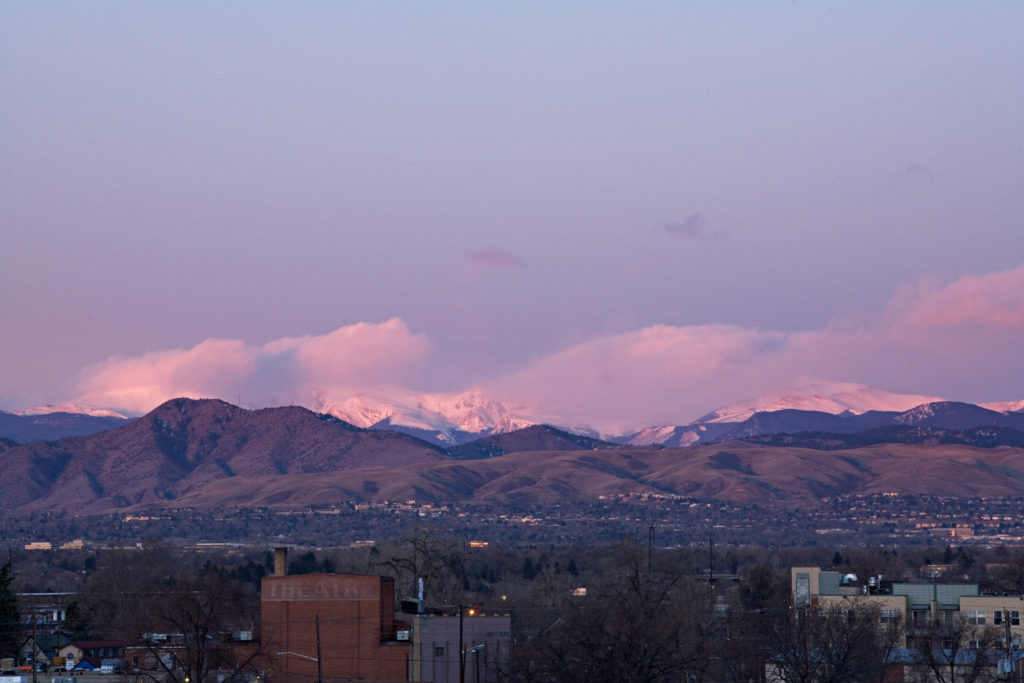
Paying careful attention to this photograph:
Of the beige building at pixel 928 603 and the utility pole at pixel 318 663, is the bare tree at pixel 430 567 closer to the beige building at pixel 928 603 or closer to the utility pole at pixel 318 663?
the beige building at pixel 928 603

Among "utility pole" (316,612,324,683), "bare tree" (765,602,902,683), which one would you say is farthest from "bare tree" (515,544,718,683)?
"utility pole" (316,612,324,683)

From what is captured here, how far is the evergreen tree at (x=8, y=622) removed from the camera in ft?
399

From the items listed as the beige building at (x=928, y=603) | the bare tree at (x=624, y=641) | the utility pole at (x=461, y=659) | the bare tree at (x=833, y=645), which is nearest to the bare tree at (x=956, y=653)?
the beige building at (x=928, y=603)

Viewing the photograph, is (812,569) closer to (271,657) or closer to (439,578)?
(439,578)

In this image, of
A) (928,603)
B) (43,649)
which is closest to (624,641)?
(43,649)

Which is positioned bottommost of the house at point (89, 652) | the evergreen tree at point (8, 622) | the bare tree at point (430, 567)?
the house at point (89, 652)

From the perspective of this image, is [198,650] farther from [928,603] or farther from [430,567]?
[430,567]

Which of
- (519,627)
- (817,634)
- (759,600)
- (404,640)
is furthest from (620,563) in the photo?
(404,640)

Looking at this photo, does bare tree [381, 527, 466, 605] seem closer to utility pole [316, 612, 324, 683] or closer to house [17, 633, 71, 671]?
house [17, 633, 71, 671]

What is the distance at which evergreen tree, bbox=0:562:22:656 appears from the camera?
12162 cm

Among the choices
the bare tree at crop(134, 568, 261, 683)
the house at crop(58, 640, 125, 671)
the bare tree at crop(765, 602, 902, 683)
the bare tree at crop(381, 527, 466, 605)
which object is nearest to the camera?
the bare tree at crop(134, 568, 261, 683)

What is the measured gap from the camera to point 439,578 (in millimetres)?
158750

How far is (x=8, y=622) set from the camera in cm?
12594

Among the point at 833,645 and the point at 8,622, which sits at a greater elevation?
the point at 8,622
